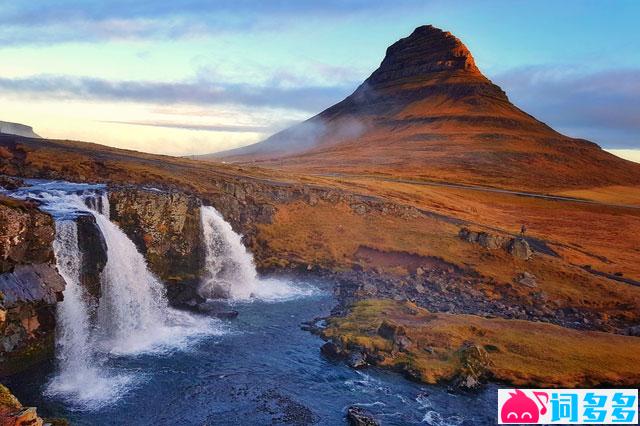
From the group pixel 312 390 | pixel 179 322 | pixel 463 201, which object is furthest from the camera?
pixel 463 201

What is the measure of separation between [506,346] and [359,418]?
15.4 m

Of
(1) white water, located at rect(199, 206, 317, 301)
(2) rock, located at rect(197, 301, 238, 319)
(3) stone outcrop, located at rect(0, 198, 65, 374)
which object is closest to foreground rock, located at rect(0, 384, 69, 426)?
(3) stone outcrop, located at rect(0, 198, 65, 374)

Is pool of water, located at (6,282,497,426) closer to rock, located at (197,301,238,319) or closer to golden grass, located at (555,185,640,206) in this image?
rock, located at (197,301,238,319)

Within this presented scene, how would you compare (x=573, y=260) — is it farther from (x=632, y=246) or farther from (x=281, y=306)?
(x=281, y=306)

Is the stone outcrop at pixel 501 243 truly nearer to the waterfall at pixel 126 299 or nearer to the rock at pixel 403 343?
the rock at pixel 403 343

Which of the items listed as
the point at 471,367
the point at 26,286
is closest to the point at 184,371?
the point at 26,286

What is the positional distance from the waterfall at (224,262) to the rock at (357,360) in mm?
16519

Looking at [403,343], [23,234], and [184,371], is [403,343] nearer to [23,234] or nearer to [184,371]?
[184,371]

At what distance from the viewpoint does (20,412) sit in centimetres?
1950

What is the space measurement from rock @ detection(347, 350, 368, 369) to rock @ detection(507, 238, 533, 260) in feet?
106

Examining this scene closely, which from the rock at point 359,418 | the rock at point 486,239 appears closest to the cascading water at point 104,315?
the rock at point 359,418

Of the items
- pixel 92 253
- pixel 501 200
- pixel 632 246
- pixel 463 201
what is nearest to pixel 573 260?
pixel 632 246

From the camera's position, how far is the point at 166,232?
156ft

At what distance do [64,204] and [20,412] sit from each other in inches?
979
